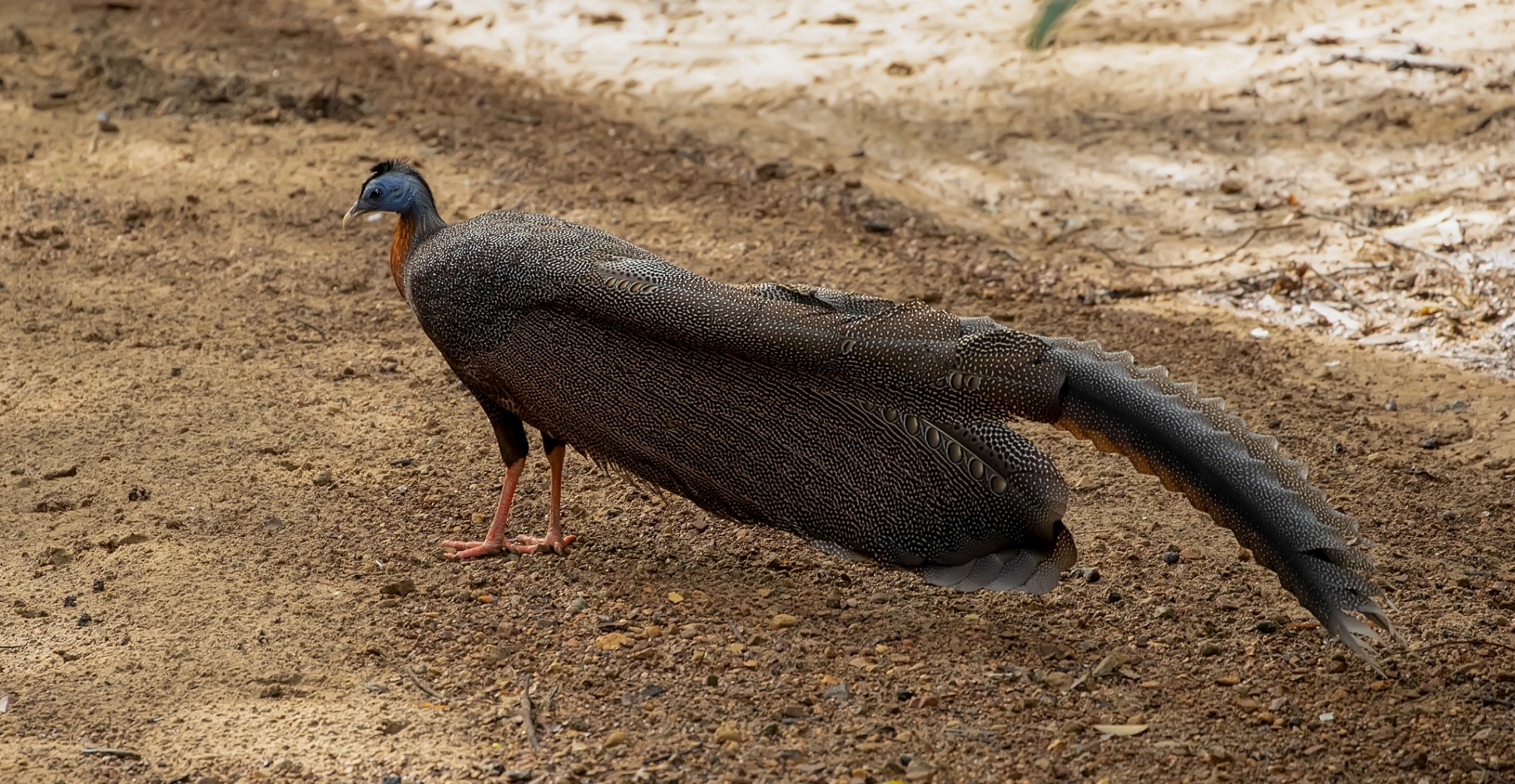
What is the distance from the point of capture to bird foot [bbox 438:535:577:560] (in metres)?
4.27

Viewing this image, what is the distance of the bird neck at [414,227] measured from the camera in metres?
4.36

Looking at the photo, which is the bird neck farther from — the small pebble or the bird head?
the small pebble

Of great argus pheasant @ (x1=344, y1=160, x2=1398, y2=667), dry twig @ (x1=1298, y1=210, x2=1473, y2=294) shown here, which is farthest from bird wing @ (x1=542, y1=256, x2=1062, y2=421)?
dry twig @ (x1=1298, y1=210, x2=1473, y2=294)

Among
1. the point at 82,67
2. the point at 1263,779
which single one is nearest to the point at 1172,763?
the point at 1263,779

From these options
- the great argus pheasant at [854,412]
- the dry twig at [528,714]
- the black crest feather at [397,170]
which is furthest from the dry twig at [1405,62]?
the dry twig at [528,714]

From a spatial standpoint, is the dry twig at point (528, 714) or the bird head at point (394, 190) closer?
the dry twig at point (528, 714)

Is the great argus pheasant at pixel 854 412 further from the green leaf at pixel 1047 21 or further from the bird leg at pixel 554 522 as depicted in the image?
the green leaf at pixel 1047 21

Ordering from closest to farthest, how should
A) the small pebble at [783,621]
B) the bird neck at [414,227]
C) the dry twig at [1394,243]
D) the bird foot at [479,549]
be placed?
the small pebble at [783,621]
the bird foot at [479,549]
the bird neck at [414,227]
the dry twig at [1394,243]

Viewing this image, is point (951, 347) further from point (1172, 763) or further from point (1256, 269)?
point (1256, 269)

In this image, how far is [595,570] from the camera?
13.8 ft

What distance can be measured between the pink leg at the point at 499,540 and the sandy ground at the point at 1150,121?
110 inches

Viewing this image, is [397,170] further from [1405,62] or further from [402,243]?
[1405,62]

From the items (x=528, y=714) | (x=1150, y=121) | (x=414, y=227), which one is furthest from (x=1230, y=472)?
(x=1150, y=121)

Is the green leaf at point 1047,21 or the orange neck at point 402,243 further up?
the green leaf at point 1047,21
